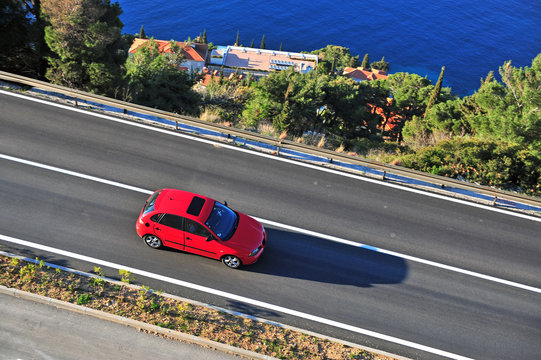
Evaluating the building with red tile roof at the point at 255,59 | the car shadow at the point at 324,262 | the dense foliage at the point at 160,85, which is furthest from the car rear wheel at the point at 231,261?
the building with red tile roof at the point at 255,59

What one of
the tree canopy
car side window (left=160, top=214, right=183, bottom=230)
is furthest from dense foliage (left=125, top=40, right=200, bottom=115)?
car side window (left=160, top=214, right=183, bottom=230)

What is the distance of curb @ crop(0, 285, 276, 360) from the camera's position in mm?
10250

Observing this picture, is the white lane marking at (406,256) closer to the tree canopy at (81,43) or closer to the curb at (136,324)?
the curb at (136,324)

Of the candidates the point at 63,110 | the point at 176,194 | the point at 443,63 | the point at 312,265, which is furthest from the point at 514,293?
the point at 443,63

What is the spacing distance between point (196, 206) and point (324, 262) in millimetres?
4440

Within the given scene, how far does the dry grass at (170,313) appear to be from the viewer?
1043 cm

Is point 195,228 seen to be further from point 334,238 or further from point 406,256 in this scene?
point 406,256

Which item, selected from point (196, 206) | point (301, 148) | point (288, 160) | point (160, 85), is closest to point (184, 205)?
point (196, 206)

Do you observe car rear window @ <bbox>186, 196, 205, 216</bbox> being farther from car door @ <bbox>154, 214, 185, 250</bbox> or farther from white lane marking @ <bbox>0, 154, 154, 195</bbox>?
white lane marking @ <bbox>0, 154, 154, 195</bbox>

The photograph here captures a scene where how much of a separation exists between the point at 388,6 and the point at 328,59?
3996 centimetres

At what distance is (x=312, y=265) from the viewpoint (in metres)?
12.6

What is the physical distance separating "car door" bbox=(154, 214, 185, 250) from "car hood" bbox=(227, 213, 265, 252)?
4.92 ft

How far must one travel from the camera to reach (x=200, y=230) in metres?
11.8

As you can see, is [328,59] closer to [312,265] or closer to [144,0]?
[144,0]
